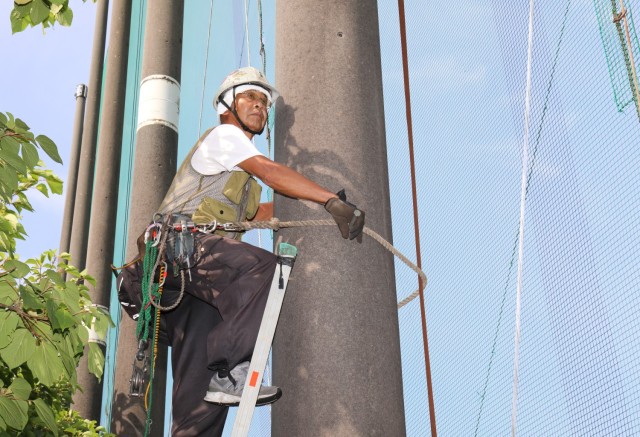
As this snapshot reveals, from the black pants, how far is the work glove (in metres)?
0.48

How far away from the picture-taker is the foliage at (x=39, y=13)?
3.89 meters

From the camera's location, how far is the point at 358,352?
325 cm

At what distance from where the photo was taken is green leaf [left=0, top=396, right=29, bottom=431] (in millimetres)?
3326

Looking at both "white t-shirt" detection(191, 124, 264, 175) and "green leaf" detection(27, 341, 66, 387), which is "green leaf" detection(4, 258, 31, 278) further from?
"white t-shirt" detection(191, 124, 264, 175)

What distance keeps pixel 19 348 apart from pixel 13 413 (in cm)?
34

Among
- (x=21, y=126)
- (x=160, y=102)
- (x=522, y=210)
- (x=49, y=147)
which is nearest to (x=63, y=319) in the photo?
(x=49, y=147)

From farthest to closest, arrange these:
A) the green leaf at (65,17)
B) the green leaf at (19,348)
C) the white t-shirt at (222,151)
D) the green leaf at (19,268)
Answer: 1. the green leaf at (65,17)
2. the white t-shirt at (222,151)
3. the green leaf at (19,268)
4. the green leaf at (19,348)

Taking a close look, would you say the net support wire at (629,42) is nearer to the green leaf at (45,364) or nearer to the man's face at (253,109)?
the man's face at (253,109)

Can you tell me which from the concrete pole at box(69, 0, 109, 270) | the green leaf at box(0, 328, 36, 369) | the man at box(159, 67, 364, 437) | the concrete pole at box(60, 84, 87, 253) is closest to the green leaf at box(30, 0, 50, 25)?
the man at box(159, 67, 364, 437)

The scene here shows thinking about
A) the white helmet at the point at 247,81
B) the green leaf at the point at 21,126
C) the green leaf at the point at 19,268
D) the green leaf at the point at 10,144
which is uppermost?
the white helmet at the point at 247,81

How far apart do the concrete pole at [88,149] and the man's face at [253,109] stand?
440 inches

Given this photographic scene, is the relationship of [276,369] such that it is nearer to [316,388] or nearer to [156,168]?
[316,388]

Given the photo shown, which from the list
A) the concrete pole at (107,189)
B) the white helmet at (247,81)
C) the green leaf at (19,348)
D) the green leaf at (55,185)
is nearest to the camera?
the green leaf at (19,348)

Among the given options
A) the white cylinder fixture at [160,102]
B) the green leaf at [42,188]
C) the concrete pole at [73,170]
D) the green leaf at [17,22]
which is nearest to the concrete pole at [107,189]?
the white cylinder fixture at [160,102]
